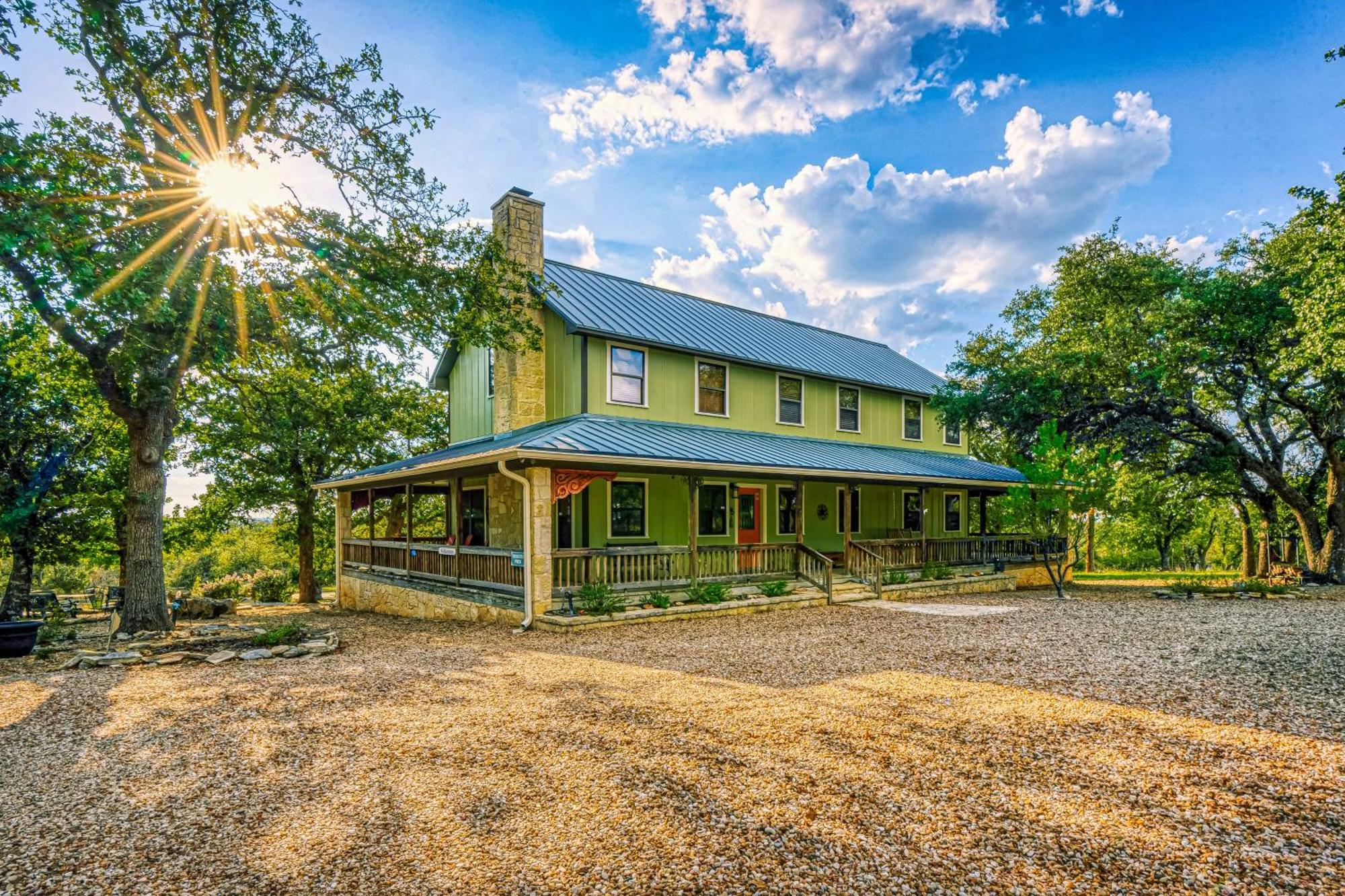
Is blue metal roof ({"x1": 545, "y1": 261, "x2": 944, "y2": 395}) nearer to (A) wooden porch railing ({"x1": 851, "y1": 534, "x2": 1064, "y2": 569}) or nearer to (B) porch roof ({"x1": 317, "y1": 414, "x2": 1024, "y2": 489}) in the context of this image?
(B) porch roof ({"x1": 317, "y1": 414, "x2": 1024, "y2": 489})

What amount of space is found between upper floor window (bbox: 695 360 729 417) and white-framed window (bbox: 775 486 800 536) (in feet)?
9.58

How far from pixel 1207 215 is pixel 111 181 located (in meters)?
24.9

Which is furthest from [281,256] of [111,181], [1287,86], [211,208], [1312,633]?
[1287,86]

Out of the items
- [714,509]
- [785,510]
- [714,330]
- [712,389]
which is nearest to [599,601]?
[714,509]

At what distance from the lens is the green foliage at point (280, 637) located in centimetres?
996

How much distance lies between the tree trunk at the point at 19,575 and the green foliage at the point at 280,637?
31.7ft

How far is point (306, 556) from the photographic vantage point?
22141mm

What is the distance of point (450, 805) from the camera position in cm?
407

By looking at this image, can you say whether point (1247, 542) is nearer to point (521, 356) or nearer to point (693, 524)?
point (693, 524)

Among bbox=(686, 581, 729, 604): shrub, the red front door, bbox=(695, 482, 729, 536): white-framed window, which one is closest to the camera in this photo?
bbox=(686, 581, 729, 604): shrub

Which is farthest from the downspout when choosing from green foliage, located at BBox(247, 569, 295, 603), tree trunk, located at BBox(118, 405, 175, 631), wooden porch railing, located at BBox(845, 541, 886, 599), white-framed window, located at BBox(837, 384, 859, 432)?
green foliage, located at BBox(247, 569, 295, 603)

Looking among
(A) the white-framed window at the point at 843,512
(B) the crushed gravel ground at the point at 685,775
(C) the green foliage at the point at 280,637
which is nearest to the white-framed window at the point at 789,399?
(A) the white-framed window at the point at 843,512

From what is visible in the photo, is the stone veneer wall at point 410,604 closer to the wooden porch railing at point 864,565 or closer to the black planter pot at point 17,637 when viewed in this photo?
the black planter pot at point 17,637

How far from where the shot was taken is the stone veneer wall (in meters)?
12.2
